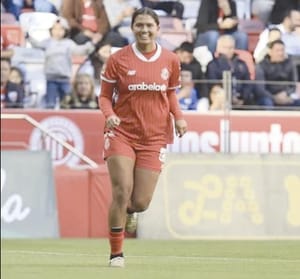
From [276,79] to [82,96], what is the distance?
331cm

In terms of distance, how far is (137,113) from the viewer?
1033 cm

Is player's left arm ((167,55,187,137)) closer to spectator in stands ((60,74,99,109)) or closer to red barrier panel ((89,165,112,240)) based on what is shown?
red barrier panel ((89,165,112,240))

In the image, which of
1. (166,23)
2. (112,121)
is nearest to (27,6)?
(166,23)

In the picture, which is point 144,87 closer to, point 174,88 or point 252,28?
point 174,88

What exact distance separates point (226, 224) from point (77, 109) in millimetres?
3290

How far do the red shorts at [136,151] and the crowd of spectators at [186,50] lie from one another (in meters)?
7.56

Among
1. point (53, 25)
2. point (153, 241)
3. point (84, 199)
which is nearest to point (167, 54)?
point (153, 241)

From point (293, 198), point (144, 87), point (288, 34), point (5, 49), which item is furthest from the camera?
point (288, 34)

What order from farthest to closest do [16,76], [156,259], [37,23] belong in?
[37,23]
[16,76]
[156,259]

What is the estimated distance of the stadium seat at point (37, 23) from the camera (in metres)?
20.0

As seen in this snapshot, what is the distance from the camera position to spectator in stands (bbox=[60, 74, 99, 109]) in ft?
60.2

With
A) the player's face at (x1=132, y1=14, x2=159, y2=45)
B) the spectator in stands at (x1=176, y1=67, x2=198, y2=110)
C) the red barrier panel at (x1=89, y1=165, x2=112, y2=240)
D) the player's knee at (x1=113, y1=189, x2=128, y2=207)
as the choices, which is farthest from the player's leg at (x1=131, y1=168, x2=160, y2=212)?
the spectator in stands at (x1=176, y1=67, x2=198, y2=110)

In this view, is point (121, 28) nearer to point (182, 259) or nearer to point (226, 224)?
point (226, 224)

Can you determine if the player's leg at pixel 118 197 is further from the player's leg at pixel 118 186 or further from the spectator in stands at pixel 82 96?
the spectator in stands at pixel 82 96
